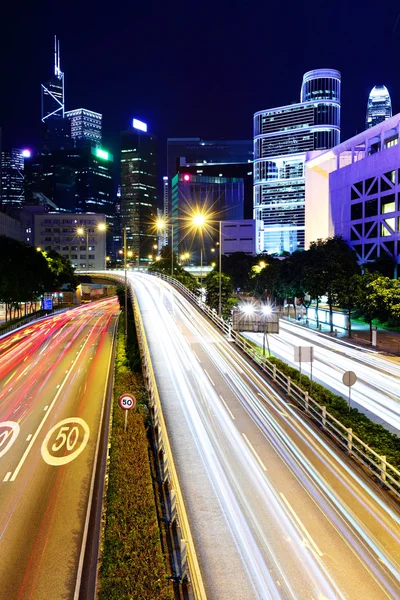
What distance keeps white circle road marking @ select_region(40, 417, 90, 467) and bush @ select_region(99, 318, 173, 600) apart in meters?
2.62

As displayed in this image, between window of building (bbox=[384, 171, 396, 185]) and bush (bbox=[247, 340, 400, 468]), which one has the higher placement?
window of building (bbox=[384, 171, 396, 185])

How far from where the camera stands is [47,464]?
1853 cm

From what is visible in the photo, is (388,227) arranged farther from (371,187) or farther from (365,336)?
(365,336)

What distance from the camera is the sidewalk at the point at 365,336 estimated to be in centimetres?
4359

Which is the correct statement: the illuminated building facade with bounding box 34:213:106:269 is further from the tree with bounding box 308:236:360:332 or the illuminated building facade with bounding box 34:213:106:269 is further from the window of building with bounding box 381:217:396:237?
the tree with bounding box 308:236:360:332

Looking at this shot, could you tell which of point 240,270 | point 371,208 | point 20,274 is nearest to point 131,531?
point 20,274

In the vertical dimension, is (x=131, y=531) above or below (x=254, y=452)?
above

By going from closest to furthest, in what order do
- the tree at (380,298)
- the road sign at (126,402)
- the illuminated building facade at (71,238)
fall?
the road sign at (126,402) → the tree at (380,298) → the illuminated building facade at (71,238)

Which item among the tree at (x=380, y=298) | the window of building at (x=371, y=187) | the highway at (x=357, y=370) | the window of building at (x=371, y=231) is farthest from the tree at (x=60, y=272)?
the window of building at (x=371, y=187)

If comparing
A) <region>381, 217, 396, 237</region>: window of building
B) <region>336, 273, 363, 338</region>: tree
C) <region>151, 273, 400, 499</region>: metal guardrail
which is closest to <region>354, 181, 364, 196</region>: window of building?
<region>381, 217, 396, 237</region>: window of building

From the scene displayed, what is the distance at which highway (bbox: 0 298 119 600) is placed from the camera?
39.2ft

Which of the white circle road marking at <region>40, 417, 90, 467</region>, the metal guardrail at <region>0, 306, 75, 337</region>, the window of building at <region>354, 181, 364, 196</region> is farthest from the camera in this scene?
the window of building at <region>354, 181, 364, 196</region>

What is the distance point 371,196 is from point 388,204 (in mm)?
5290

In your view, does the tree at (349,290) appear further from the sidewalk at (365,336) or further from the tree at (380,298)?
the sidewalk at (365,336)
